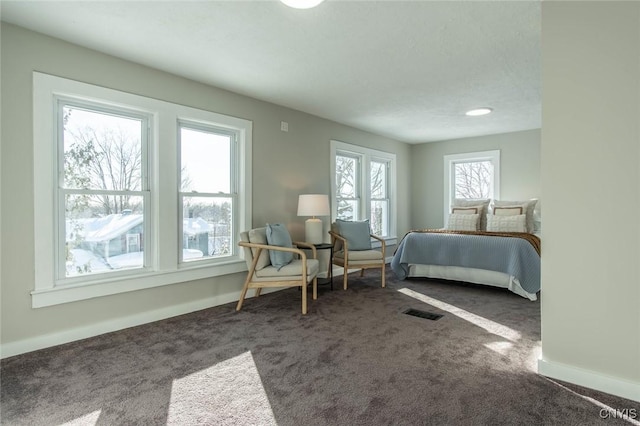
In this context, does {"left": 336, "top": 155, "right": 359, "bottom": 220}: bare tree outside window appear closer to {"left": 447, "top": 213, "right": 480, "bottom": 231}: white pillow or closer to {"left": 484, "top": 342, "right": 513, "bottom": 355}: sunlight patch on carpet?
{"left": 447, "top": 213, "right": 480, "bottom": 231}: white pillow

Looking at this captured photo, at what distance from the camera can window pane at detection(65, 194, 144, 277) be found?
2801mm

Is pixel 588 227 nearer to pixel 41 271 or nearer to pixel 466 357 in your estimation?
pixel 466 357

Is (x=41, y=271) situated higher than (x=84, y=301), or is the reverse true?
(x=41, y=271)

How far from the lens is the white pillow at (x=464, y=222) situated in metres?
5.37

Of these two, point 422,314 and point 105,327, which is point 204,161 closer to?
point 105,327

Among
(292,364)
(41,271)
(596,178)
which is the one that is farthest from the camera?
(41,271)

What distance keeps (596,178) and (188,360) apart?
109 inches

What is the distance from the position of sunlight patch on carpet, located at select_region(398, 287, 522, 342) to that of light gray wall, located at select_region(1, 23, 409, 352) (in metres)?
1.95

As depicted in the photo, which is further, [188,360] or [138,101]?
[138,101]

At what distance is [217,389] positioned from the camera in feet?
6.56

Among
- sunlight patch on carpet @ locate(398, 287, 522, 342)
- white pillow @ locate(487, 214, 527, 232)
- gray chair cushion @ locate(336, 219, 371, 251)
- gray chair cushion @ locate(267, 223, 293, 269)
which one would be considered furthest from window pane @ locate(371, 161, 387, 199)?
gray chair cushion @ locate(267, 223, 293, 269)

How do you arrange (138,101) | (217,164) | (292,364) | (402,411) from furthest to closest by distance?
1. (217,164)
2. (138,101)
3. (292,364)
4. (402,411)

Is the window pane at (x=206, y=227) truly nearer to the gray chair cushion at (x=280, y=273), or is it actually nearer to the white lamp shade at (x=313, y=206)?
the gray chair cushion at (x=280, y=273)

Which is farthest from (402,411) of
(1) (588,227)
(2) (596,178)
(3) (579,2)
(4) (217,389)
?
(3) (579,2)
